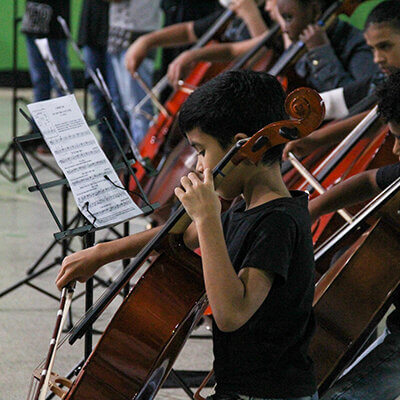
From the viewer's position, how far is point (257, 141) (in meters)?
1.35

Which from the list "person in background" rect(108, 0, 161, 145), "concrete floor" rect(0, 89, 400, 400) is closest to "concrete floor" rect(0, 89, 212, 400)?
"concrete floor" rect(0, 89, 400, 400)

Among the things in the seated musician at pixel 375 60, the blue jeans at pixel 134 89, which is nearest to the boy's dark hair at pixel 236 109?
the seated musician at pixel 375 60

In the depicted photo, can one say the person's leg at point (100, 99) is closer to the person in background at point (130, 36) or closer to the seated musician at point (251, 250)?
the person in background at point (130, 36)

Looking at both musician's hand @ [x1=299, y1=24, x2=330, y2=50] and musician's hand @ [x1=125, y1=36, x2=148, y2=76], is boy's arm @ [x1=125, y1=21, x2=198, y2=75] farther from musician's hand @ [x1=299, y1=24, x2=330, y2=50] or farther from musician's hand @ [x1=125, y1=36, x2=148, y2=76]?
musician's hand @ [x1=299, y1=24, x2=330, y2=50]

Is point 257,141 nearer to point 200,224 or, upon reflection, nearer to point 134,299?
point 200,224

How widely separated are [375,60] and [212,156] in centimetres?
124

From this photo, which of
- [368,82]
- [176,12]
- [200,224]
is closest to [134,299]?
[200,224]

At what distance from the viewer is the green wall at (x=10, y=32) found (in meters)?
7.40

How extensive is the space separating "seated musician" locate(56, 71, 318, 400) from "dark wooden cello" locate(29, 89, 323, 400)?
10cm

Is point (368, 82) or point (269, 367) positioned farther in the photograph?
point (368, 82)

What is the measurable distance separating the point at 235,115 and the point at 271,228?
8.3 inches

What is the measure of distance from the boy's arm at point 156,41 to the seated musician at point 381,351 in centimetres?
194

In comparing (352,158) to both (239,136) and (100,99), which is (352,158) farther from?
(100,99)

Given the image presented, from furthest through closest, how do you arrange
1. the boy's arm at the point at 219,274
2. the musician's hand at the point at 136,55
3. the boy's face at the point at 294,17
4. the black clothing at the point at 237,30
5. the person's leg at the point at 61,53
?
the person's leg at the point at 61,53 → the musician's hand at the point at 136,55 → the black clothing at the point at 237,30 → the boy's face at the point at 294,17 → the boy's arm at the point at 219,274
